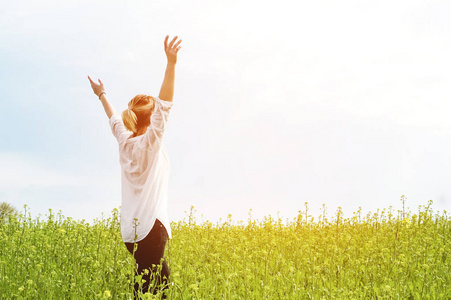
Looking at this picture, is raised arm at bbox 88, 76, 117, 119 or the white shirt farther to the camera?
raised arm at bbox 88, 76, 117, 119

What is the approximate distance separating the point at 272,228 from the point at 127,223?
636 cm

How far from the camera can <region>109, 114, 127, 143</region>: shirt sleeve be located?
491 cm

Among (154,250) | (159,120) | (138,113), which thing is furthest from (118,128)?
(154,250)

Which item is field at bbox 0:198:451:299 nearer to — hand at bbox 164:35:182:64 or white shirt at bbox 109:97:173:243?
white shirt at bbox 109:97:173:243

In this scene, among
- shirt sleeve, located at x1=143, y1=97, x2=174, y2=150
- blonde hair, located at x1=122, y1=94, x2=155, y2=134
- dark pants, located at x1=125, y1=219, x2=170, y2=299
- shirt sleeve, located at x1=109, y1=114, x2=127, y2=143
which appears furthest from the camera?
shirt sleeve, located at x1=109, y1=114, x2=127, y2=143

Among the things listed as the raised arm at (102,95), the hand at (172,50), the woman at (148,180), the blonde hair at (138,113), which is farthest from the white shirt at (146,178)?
the raised arm at (102,95)

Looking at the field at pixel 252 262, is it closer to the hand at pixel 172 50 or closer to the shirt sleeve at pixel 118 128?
the shirt sleeve at pixel 118 128

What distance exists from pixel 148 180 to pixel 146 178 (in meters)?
0.07

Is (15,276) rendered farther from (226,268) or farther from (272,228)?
(272,228)

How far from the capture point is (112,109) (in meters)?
5.57

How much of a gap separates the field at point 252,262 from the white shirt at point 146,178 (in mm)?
324

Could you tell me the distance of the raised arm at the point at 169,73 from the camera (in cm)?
420

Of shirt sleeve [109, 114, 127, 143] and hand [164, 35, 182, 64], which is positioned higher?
hand [164, 35, 182, 64]

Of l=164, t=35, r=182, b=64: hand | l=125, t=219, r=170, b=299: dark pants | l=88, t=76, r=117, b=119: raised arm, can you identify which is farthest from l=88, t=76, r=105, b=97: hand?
l=125, t=219, r=170, b=299: dark pants
